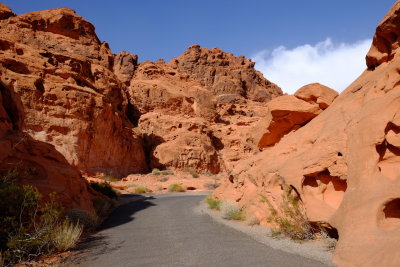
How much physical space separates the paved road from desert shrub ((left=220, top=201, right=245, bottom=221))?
76 centimetres

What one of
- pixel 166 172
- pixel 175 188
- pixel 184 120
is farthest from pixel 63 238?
pixel 184 120

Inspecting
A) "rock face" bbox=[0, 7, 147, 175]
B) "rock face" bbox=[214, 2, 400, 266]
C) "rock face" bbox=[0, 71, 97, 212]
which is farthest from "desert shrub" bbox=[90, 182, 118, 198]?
"rock face" bbox=[214, 2, 400, 266]

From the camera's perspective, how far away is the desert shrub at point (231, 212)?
999cm

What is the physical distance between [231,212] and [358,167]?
5.46 metres

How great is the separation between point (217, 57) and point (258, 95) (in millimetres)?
15617

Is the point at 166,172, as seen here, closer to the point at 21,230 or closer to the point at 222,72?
the point at 21,230

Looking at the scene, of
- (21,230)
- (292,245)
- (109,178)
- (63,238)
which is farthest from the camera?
(109,178)

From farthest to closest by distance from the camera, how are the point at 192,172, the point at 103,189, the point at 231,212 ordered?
the point at 192,172
the point at 103,189
the point at 231,212

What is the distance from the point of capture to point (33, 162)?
9.30 meters

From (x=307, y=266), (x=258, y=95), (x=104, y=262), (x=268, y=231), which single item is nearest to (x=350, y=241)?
(x=307, y=266)

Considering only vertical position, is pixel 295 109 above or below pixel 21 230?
above

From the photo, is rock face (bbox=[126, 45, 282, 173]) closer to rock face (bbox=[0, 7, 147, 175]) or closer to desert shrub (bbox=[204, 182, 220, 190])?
rock face (bbox=[0, 7, 147, 175])

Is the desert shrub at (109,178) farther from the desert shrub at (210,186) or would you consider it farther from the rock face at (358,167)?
the rock face at (358,167)

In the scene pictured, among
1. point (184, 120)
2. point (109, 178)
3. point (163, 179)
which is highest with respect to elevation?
point (184, 120)
